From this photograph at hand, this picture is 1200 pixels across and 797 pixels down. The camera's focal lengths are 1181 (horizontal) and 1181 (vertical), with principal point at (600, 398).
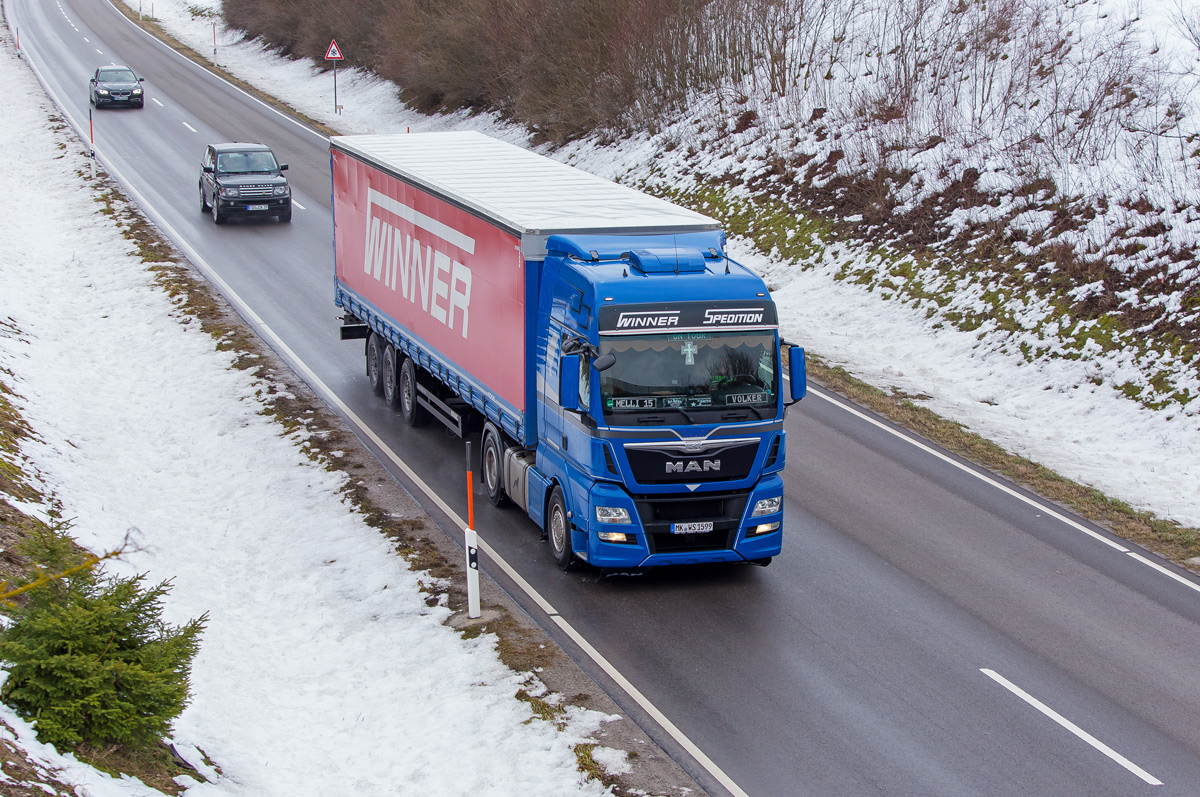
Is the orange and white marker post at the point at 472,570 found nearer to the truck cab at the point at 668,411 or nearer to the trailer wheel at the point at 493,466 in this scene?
the truck cab at the point at 668,411

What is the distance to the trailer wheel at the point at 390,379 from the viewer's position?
17.6 meters

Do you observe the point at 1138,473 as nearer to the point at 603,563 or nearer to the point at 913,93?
the point at 603,563

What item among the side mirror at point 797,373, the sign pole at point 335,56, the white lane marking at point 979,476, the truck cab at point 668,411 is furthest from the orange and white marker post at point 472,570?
the sign pole at point 335,56

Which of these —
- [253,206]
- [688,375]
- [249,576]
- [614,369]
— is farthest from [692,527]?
[253,206]

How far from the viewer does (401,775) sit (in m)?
8.78

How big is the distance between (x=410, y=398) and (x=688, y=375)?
21.4ft

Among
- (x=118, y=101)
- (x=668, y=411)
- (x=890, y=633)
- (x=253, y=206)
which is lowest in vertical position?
(x=890, y=633)

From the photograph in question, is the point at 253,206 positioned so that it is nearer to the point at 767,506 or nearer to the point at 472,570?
the point at 472,570

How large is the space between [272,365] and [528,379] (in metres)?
8.04

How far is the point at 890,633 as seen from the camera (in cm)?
1105

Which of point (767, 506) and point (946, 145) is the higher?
point (946, 145)

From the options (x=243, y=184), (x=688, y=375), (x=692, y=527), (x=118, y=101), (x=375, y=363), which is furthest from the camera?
(x=118, y=101)

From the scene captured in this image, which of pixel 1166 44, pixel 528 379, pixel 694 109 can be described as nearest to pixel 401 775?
pixel 528 379

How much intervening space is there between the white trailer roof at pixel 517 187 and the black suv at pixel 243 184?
32.8 ft
